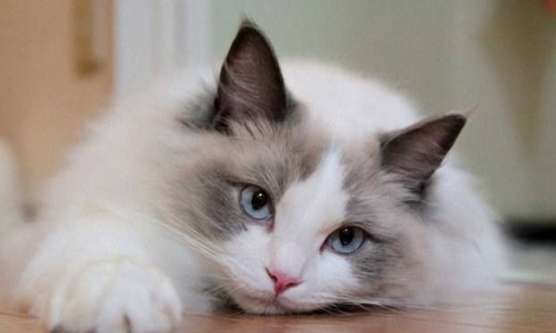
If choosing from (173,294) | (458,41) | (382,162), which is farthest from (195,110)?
(458,41)

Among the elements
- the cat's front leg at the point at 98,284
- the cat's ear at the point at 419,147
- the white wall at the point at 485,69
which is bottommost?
the cat's front leg at the point at 98,284

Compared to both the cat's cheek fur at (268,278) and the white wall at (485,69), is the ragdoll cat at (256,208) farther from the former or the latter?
the white wall at (485,69)

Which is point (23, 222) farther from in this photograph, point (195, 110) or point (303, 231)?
point (303, 231)

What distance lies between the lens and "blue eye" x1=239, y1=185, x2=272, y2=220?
1.27 m

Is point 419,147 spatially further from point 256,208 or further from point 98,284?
point 98,284

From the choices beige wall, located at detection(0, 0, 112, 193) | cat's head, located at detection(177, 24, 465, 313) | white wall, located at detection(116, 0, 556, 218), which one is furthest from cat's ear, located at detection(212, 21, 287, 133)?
white wall, located at detection(116, 0, 556, 218)

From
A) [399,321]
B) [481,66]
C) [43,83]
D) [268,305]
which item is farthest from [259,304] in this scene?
[481,66]

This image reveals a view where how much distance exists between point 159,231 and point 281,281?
230 mm

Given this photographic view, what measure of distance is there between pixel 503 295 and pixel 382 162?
0.49 metres

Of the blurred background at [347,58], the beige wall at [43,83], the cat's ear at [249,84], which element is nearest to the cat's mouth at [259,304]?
the cat's ear at [249,84]

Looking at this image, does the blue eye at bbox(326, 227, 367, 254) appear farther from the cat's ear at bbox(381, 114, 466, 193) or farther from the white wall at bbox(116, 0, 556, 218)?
the white wall at bbox(116, 0, 556, 218)

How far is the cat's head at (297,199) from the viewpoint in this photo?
123 centimetres

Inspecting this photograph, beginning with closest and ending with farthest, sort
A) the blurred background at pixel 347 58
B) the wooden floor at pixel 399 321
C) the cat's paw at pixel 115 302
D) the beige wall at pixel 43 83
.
Result: the cat's paw at pixel 115 302 < the wooden floor at pixel 399 321 < the blurred background at pixel 347 58 < the beige wall at pixel 43 83

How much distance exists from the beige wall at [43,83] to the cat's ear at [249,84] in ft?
4.37
